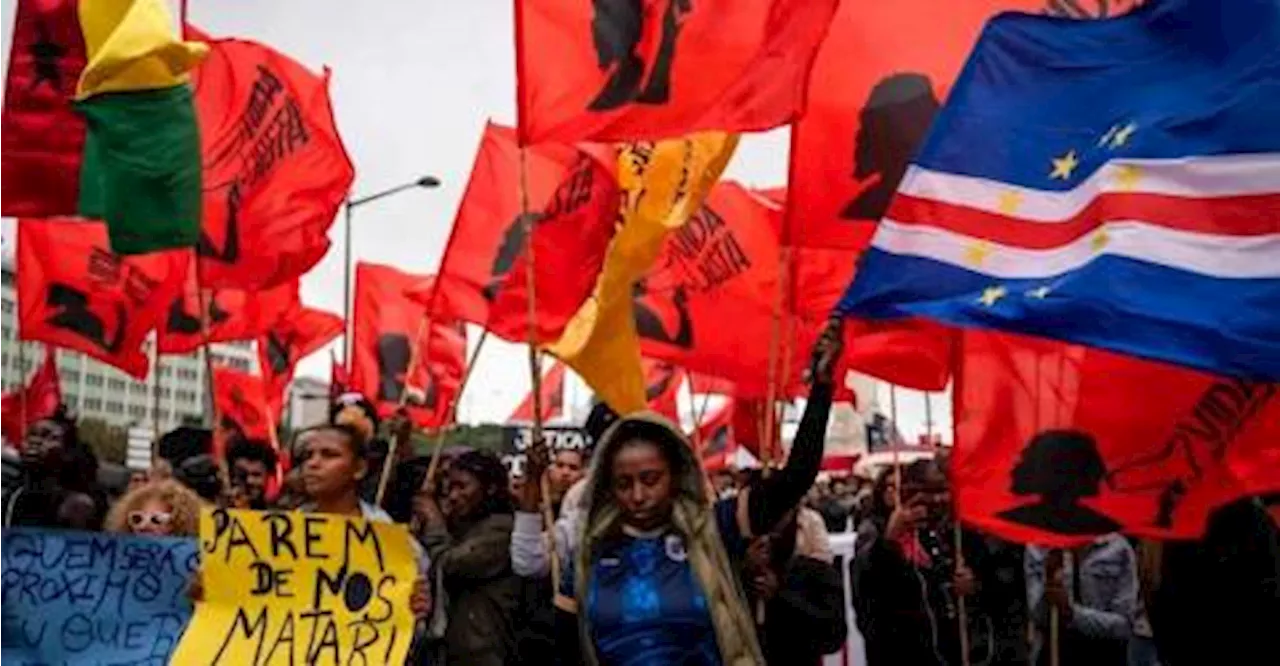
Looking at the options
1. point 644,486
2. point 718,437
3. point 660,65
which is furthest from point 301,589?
point 718,437

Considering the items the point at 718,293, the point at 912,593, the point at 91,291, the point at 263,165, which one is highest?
the point at 263,165

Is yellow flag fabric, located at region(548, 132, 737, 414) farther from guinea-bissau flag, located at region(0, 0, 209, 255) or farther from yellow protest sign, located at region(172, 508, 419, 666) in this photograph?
guinea-bissau flag, located at region(0, 0, 209, 255)

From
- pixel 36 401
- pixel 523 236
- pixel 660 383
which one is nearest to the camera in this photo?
pixel 523 236

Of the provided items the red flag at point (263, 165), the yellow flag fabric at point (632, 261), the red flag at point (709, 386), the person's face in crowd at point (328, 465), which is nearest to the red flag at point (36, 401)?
the red flag at point (263, 165)

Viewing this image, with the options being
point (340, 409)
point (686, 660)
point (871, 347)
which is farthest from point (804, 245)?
point (686, 660)

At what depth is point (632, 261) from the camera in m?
6.62

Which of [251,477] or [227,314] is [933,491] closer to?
[251,477]

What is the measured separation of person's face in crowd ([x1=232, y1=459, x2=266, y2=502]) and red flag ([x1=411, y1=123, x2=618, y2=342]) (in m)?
1.41

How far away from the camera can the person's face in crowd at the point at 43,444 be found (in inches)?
303

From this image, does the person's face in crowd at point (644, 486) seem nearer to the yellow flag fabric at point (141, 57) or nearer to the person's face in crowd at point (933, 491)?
the yellow flag fabric at point (141, 57)

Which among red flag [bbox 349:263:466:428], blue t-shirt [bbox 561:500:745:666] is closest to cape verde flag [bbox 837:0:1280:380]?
blue t-shirt [bbox 561:500:745:666]

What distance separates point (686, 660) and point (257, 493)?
360 centimetres

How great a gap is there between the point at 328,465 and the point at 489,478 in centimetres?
145

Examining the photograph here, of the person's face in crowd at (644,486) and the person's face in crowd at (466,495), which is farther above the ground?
the person's face in crowd at (644,486)
